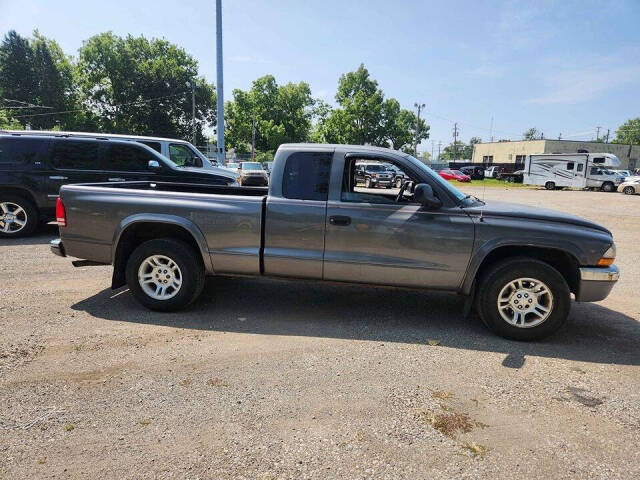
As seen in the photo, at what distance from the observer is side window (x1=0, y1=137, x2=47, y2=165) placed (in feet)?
26.3

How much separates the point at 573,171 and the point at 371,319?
117ft

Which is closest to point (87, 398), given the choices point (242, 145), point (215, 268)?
point (215, 268)

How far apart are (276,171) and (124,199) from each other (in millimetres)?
1696

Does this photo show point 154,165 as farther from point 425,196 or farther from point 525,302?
point 525,302

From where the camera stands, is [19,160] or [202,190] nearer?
[202,190]

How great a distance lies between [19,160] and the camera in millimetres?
8070

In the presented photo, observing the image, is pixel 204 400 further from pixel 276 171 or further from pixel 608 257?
pixel 608 257

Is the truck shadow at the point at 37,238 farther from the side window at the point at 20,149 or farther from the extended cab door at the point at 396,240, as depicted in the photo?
the extended cab door at the point at 396,240

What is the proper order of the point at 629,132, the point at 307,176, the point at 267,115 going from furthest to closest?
the point at 629,132
the point at 267,115
the point at 307,176

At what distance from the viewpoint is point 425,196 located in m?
4.09

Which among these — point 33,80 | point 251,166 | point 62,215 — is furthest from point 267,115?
point 62,215

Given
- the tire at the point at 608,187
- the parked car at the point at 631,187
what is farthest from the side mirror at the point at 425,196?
the tire at the point at 608,187

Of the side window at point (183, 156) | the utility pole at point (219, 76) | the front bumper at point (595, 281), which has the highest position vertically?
the utility pole at point (219, 76)

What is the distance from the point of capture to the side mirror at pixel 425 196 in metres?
4.10
